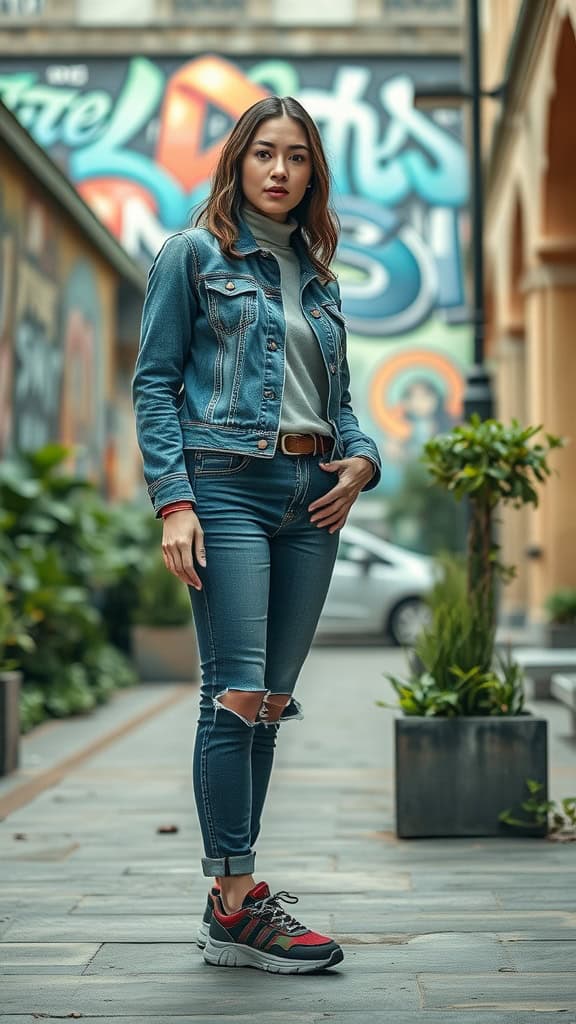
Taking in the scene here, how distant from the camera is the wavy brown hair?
3.75 m

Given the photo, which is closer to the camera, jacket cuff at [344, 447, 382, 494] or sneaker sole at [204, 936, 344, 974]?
sneaker sole at [204, 936, 344, 974]

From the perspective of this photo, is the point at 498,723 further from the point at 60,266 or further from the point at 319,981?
the point at 60,266

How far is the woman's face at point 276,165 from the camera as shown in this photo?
12.2 ft

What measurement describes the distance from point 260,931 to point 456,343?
80.5 feet

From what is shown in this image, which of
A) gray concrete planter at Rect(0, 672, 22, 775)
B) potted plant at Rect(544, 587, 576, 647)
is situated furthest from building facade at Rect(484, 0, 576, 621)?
gray concrete planter at Rect(0, 672, 22, 775)

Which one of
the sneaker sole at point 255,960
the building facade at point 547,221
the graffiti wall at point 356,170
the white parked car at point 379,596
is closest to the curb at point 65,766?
the sneaker sole at point 255,960

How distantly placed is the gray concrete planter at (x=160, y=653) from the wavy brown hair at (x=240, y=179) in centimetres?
936

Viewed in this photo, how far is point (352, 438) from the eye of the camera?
12.7ft

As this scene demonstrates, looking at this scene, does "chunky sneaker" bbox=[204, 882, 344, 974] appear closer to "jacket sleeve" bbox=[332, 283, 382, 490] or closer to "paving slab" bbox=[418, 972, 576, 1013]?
"paving slab" bbox=[418, 972, 576, 1013]

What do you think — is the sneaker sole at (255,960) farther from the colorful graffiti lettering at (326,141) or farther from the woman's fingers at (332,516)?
the colorful graffiti lettering at (326,141)

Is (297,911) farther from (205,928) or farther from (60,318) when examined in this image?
(60,318)

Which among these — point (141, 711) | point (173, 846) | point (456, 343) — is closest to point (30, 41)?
point (456, 343)

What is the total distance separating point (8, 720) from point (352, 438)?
3615 mm

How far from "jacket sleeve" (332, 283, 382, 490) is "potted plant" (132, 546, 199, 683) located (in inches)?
358
